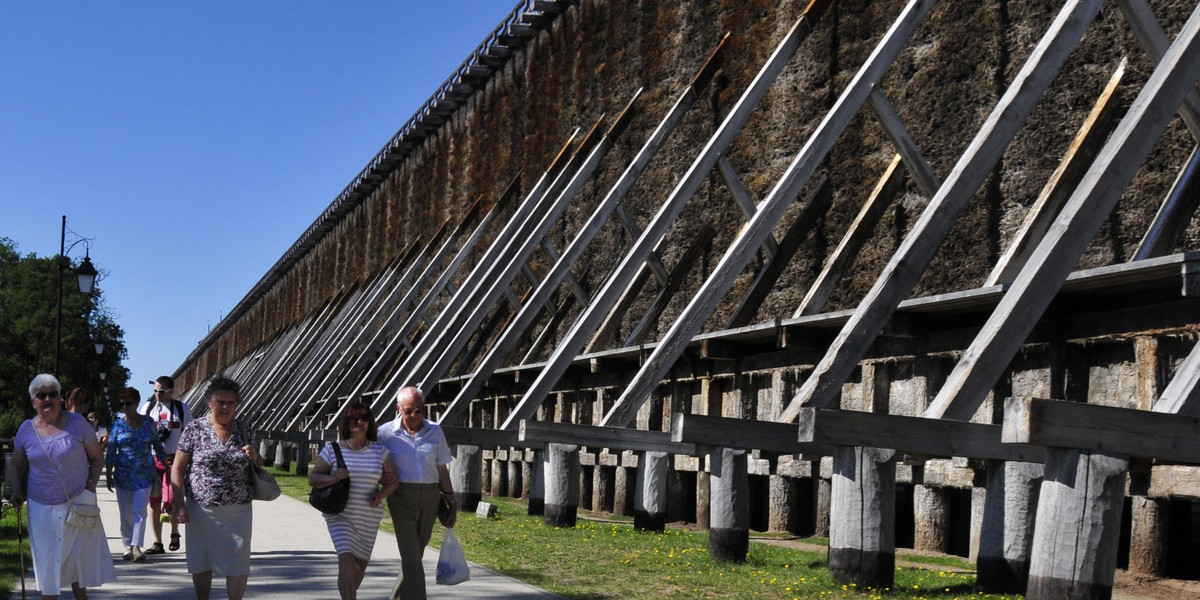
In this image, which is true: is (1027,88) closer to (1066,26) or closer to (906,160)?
(1066,26)

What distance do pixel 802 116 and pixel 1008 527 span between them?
10982 mm

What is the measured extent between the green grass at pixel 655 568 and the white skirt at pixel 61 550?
3020mm

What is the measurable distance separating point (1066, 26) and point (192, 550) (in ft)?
24.4

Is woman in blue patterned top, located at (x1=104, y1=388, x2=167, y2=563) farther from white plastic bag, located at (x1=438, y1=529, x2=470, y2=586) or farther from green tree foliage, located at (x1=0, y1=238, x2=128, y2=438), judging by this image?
green tree foliage, located at (x1=0, y1=238, x2=128, y2=438)

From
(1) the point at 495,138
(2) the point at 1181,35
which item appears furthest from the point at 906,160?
(1) the point at 495,138

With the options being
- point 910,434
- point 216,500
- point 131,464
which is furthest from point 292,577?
point 910,434

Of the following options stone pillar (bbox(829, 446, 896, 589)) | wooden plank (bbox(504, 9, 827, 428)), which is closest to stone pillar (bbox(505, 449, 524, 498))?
wooden plank (bbox(504, 9, 827, 428))

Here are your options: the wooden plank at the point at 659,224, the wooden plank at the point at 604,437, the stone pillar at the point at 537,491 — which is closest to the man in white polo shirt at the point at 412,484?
the wooden plank at the point at 604,437

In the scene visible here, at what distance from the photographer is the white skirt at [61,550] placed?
7.70 metres

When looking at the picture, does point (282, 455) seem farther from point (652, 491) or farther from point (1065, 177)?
point (1065, 177)

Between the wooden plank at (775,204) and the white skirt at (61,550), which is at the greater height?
the wooden plank at (775,204)

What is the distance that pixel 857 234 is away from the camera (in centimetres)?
1630

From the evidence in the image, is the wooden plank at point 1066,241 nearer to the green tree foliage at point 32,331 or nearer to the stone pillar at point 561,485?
the stone pillar at point 561,485

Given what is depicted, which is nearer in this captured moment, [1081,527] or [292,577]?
[1081,527]
